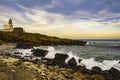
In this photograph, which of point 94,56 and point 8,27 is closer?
point 94,56

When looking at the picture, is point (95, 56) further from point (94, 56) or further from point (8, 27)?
point (8, 27)

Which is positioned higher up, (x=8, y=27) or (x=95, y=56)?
(x=8, y=27)

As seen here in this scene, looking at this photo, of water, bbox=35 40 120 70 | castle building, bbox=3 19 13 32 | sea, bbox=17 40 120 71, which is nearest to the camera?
sea, bbox=17 40 120 71

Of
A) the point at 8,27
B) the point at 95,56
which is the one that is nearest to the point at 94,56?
the point at 95,56

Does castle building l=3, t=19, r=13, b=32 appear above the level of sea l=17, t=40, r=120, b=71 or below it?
above

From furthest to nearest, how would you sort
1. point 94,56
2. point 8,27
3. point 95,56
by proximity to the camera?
point 8,27 → point 95,56 → point 94,56

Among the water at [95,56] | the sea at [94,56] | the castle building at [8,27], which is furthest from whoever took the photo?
the castle building at [8,27]

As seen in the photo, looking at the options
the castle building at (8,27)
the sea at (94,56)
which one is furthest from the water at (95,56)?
the castle building at (8,27)

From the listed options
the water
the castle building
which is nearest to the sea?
the water

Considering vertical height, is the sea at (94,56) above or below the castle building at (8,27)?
below

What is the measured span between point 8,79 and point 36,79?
240 cm

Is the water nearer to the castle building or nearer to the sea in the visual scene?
the sea

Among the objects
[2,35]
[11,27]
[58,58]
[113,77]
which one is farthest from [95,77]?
[11,27]

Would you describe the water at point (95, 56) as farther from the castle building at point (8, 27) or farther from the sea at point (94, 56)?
the castle building at point (8, 27)
